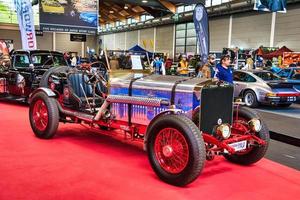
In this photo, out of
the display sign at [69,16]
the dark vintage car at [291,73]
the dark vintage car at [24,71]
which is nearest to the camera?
the dark vintage car at [24,71]

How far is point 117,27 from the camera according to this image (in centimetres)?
4066

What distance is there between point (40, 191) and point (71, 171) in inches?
28.1

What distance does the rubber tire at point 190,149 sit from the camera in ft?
12.3

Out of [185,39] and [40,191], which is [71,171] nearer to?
[40,191]

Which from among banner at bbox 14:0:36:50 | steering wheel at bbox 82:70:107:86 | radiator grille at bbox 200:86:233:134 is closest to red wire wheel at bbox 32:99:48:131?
steering wheel at bbox 82:70:107:86

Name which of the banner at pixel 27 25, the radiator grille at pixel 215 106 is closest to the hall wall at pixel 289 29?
the banner at pixel 27 25

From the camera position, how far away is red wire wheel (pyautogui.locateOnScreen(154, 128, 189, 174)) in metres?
3.96

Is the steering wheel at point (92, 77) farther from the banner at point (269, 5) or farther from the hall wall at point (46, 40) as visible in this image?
the hall wall at point (46, 40)

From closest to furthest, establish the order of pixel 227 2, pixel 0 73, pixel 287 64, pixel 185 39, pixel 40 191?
pixel 40 191 → pixel 0 73 → pixel 287 64 → pixel 227 2 → pixel 185 39

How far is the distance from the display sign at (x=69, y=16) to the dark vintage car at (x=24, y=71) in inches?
196

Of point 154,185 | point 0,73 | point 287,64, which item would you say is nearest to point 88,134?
point 154,185

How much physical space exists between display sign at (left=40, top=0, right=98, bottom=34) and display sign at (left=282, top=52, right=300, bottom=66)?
30.9 ft

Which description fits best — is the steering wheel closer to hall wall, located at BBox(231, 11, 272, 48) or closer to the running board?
the running board

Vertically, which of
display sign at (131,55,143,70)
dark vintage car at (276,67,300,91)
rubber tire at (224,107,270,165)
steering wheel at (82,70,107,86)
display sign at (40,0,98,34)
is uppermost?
display sign at (40,0,98,34)
